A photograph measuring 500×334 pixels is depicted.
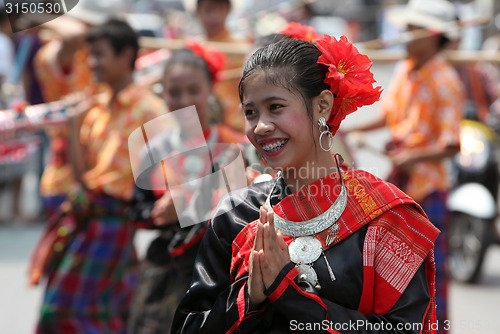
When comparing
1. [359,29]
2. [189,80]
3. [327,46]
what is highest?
[327,46]

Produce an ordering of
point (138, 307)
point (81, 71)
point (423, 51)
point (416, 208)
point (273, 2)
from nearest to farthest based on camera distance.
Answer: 1. point (416, 208)
2. point (138, 307)
3. point (423, 51)
4. point (81, 71)
5. point (273, 2)

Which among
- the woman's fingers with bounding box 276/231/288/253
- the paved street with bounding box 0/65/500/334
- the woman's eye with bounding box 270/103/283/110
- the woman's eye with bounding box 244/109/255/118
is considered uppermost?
the woman's eye with bounding box 270/103/283/110

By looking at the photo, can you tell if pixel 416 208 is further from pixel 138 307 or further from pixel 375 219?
pixel 138 307

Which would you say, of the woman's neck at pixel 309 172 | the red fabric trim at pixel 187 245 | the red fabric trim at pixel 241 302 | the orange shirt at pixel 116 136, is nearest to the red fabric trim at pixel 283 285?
the red fabric trim at pixel 241 302

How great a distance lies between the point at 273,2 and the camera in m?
11.3

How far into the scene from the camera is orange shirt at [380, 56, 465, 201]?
179 inches

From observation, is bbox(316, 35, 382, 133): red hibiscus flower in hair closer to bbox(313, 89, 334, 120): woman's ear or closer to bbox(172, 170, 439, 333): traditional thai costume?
bbox(313, 89, 334, 120): woman's ear

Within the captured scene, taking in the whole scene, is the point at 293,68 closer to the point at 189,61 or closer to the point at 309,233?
the point at 309,233

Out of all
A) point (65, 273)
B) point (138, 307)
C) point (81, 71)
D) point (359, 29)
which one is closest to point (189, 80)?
point (138, 307)

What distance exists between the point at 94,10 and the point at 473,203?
12.0ft

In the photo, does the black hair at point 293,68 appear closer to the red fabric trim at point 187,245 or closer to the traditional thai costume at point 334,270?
the traditional thai costume at point 334,270

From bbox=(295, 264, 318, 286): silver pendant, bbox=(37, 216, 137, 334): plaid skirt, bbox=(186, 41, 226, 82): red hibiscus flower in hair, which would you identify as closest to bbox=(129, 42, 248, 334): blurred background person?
bbox=(186, 41, 226, 82): red hibiscus flower in hair

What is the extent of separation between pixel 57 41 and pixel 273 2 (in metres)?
5.86

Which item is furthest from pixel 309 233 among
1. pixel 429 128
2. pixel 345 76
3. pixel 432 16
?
pixel 432 16
